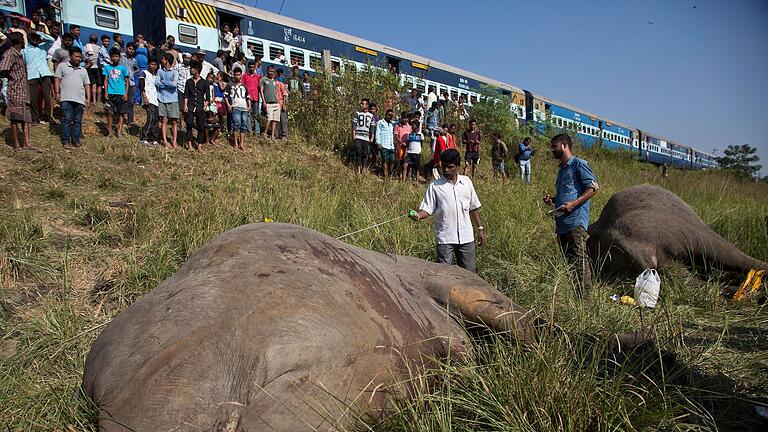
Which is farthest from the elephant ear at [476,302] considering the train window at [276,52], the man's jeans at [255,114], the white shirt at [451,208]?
the train window at [276,52]

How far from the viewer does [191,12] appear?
1330 cm

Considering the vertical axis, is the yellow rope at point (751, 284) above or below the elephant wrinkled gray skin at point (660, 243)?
below

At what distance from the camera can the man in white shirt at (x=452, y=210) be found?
15.5ft

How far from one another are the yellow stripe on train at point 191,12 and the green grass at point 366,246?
17.7ft

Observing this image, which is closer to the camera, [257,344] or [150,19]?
[257,344]

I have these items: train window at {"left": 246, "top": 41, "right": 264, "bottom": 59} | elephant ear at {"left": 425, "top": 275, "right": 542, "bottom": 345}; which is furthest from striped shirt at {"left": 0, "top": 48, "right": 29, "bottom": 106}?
train window at {"left": 246, "top": 41, "right": 264, "bottom": 59}

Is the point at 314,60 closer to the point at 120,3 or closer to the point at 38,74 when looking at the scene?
the point at 120,3

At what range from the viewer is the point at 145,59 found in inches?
424

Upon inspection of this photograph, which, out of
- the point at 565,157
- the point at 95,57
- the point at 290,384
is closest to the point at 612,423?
the point at 290,384

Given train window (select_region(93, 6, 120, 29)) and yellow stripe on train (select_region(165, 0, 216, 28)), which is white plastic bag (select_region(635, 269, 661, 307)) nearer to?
yellow stripe on train (select_region(165, 0, 216, 28))

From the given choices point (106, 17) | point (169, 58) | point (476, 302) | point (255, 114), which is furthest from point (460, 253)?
point (106, 17)

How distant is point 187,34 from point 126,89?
433 centimetres

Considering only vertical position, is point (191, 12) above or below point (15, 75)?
above

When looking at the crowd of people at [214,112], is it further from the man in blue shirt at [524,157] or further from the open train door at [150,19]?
the open train door at [150,19]
